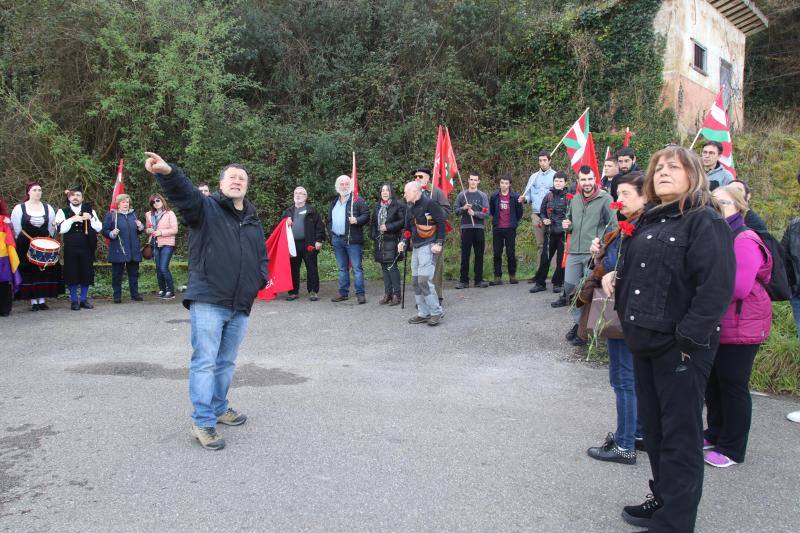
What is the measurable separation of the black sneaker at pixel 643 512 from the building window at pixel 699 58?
17325 millimetres

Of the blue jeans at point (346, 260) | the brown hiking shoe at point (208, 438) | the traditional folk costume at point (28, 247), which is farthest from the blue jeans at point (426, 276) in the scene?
the traditional folk costume at point (28, 247)

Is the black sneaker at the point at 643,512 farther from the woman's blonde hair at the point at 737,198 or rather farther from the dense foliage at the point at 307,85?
the dense foliage at the point at 307,85

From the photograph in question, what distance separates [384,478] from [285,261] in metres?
7.26

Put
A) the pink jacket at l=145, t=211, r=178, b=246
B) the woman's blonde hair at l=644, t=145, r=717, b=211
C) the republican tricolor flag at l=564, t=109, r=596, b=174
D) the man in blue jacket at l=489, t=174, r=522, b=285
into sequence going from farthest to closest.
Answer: the man in blue jacket at l=489, t=174, r=522, b=285 < the pink jacket at l=145, t=211, r=178, b=246 < the republican tricolor flag at l=564, t=109, r=596, b=174 < the woman's blonde hair at l=644, t=145, r=717, b=211

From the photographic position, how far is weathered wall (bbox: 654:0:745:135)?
1675cm

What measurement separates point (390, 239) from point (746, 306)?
649 centimetres

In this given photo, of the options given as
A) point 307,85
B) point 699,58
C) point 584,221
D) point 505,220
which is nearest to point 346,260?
point 505,220

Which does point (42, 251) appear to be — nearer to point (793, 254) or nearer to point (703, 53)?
point (793, 254)

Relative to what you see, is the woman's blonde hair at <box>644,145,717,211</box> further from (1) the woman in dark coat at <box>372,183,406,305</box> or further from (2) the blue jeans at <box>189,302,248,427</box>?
(1) the woman in dark coat at <box>372,183,406,305</box>

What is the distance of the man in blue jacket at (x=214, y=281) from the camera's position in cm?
440

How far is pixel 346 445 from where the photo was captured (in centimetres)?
436

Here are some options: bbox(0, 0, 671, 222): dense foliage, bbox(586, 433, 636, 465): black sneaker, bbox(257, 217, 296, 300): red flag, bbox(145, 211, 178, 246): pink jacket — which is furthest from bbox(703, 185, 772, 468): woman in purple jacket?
bbox(0, 0, 671, 222): dense foliage

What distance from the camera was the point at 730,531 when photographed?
328 cm

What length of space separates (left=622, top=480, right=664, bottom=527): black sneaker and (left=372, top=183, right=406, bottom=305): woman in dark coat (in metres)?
6.82
